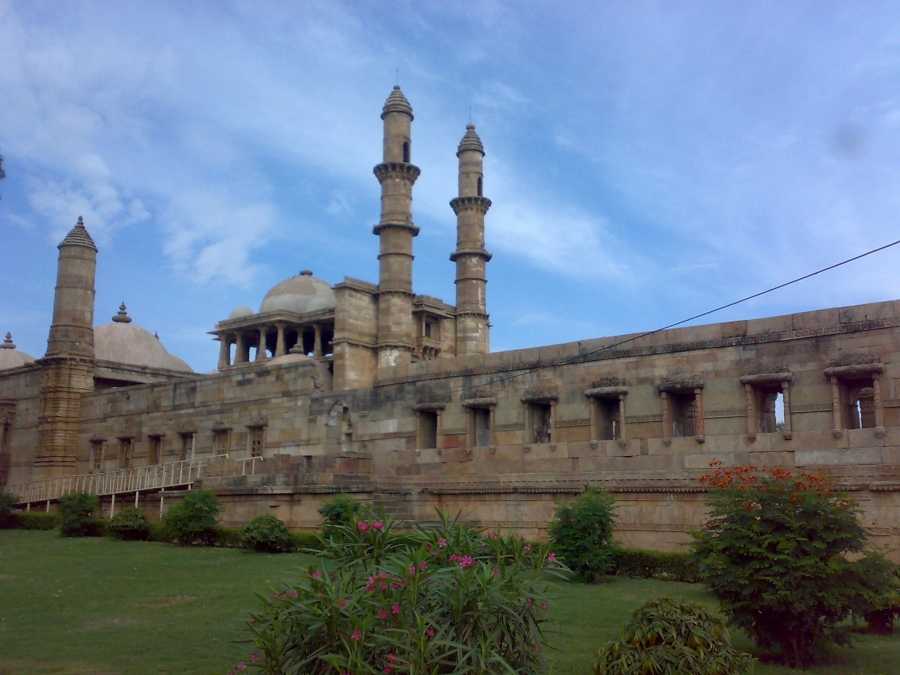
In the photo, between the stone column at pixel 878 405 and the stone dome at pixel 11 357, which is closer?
the stone column at pixel 878 405

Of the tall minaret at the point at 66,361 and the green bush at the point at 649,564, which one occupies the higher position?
the tall minaret at the point at 66,361

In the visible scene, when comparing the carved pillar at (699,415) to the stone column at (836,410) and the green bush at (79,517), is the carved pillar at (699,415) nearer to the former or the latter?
the stone column at (836,410)

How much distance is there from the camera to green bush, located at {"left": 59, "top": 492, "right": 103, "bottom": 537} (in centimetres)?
2152

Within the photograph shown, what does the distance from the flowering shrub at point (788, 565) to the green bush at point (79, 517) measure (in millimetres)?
16863

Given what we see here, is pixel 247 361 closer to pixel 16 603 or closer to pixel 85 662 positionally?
pixel 16 603

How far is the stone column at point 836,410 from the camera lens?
594 inches

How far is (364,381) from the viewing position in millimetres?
24766

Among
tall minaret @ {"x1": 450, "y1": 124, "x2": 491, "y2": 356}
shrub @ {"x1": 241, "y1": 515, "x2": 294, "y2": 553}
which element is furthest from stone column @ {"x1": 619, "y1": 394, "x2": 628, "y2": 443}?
tall minaret @ {"x1": 450, "y1": 124, "x2": 491, "y2": 356}

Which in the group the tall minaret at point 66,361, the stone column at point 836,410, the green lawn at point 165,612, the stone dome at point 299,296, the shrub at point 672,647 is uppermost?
the stone dome at point 299,296

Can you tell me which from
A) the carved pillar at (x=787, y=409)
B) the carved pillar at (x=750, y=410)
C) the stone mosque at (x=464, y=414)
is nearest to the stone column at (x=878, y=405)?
the stone mosque at (x=464, y=414)

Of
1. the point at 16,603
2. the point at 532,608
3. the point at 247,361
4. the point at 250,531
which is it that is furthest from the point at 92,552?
the point at 247,361

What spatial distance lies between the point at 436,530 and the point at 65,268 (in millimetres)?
27575

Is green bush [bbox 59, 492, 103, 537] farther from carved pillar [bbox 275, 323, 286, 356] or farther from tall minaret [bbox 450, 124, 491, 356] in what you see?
carved pillar [bbox 275, 323, 286, 356]

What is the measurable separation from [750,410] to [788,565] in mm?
7609
